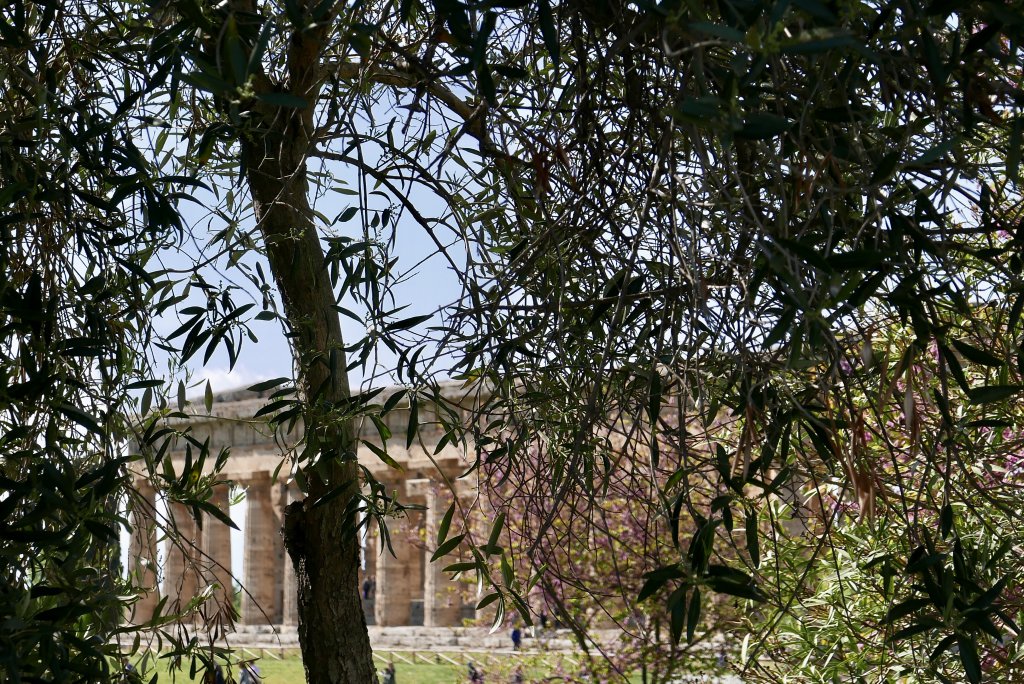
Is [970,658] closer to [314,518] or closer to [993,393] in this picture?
Answer: [993,393]

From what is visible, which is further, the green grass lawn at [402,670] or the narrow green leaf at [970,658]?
the green grass lawn at [402,670]

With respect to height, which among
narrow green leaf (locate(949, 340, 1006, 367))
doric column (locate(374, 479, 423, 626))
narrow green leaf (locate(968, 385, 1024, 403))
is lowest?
doric column (locate(374, 479, 423, 626))

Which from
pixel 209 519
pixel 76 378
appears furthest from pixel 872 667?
pixel 209 519

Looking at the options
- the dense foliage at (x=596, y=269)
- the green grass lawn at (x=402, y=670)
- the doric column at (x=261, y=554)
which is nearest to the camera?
the dense foliage at (x=596, y=269)

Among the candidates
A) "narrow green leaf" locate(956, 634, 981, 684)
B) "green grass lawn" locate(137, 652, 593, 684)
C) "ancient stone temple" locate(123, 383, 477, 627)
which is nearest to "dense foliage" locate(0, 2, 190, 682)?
"narrow green leaf" locate(956, 634, 981, 684)

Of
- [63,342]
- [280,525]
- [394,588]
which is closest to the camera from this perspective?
[63,342]

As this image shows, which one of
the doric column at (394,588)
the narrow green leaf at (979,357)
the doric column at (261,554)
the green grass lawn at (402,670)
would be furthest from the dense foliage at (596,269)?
the doric column at (261,554)

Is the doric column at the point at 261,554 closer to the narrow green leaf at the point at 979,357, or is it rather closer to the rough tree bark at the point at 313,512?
the rough tree bark at the point at 313,512

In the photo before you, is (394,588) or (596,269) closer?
(596,269)

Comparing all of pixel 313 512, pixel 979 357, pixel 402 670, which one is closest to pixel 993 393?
pixel 979 357

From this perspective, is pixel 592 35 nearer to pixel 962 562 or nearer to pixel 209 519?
pixel 962 562

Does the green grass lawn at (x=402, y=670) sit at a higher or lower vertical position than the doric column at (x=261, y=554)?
lower

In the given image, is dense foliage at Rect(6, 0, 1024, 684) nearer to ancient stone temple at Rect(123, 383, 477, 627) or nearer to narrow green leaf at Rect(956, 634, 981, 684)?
narrow green leaf at Rect(956, 634, 981, 684)

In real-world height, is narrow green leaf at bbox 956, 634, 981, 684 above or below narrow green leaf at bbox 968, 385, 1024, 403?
below
